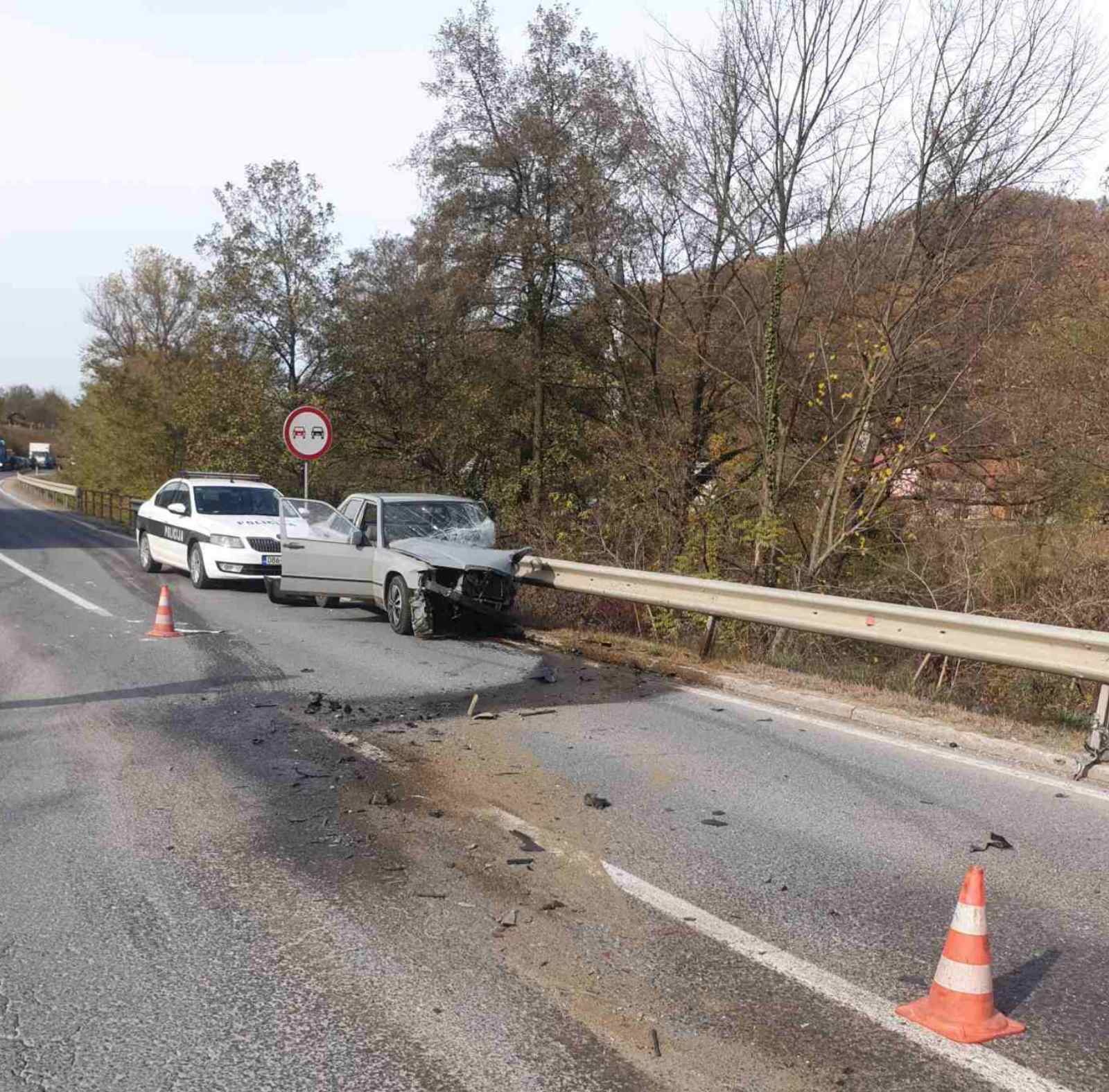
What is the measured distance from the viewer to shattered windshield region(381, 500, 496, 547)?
41.7ft

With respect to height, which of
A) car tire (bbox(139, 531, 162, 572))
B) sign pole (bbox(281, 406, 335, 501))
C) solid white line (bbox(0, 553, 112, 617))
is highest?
sign pole (bbox(281, 406, 335, 501))

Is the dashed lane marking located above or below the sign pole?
below

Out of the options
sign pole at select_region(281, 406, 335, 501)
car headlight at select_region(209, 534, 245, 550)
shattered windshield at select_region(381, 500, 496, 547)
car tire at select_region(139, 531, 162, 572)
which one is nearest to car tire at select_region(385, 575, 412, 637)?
shattered windshield at select_region(381, 500, 496, 547)

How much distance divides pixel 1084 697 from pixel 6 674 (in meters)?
11.5

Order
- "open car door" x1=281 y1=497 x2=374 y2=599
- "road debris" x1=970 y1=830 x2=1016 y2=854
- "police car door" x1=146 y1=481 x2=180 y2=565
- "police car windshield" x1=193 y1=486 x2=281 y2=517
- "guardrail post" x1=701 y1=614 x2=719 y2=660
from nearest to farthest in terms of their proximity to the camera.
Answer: "road debris" x1=970 y1=830 x2=1016 y2=854
"guardrail post" x1=701 y1=614 x2=719 y2=660
"open car door" x1=281 y1=497 x2=374 y2=599
"police car windshield" x1=193 y1=486 x2=281 y2=517
"police car door" x1=146 y1=481 x2=180 y2=565

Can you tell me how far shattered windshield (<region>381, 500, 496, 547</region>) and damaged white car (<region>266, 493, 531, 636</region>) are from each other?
1cm

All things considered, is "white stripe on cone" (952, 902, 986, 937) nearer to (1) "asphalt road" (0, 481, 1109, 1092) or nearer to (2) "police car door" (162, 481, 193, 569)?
(1) "asphalt road" (0, 481, 1109, 1092)

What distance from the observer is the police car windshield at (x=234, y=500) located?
56.5 feet

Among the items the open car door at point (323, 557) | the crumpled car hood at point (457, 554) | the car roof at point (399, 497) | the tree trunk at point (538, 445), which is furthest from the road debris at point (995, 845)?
the tree trunk at point (538, 445)

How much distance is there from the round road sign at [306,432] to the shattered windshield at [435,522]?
14.9 feet

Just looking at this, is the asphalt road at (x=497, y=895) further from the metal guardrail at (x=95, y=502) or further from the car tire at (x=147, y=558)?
the metal guardrail at (x=95, y=502)

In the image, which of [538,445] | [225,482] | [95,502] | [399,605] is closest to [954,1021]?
Result: [399,605]

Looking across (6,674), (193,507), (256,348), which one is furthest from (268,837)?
(256,348)

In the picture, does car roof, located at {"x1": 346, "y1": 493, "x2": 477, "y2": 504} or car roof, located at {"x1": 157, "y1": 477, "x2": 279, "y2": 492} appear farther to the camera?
car roof, located at {"x1": 157, "y1": 477, "x2": 279, "y2": 492}
